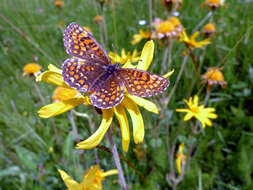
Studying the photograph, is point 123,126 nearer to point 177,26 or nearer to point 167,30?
point 167,30

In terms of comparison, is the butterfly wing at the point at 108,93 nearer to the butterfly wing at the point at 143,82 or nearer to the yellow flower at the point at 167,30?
the butterfly wing at the point at 143,82

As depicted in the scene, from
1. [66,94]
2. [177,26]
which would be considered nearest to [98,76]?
[66,94]

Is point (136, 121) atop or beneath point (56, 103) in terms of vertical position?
beneath

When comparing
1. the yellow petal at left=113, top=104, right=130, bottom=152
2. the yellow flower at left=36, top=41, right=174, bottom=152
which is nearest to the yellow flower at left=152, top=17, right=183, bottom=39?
the yellow flower at left=36, top=41, right=174, bottom=152

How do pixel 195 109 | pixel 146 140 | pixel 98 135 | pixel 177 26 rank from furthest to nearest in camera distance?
pixel 177 26 < pixel 146 140 < pixel 195 109 < pixel 98 135

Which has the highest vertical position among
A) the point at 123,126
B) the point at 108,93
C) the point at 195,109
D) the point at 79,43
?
the point at 79,43

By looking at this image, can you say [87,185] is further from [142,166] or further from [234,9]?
[234,9]
